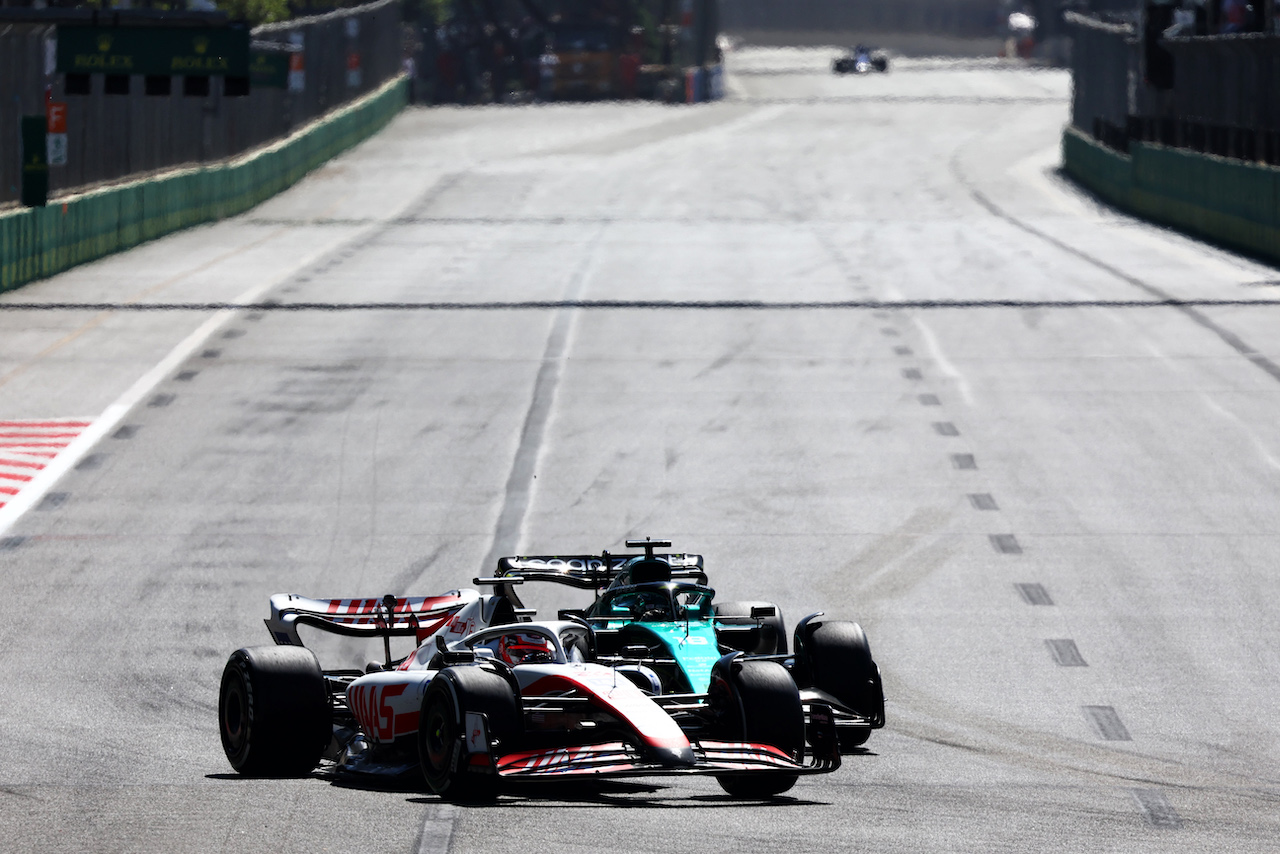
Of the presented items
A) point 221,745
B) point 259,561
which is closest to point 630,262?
point 259,561

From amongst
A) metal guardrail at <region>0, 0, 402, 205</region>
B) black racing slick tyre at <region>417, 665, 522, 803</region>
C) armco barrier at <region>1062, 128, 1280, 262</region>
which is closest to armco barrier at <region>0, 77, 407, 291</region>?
metal guardrail at <region>0, 0, 402, 205</region>

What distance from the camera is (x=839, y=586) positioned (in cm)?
1580

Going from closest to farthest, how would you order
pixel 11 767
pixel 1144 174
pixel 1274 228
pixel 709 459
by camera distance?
pixel 11 767 → pixel 709 459 → pixel 1274 228 → pixel 1144 174

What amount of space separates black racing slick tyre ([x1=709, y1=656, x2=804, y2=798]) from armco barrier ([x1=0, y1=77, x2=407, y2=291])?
2364cm

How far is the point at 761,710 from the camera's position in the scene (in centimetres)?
959

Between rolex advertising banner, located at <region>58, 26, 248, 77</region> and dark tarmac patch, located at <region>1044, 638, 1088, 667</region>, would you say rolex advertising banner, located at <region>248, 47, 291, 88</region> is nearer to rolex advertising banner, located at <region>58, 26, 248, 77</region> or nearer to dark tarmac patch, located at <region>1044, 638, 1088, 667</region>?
rolex advertising banner, located at <region>58, 26, 248, 77</region>

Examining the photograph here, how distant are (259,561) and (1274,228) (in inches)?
969

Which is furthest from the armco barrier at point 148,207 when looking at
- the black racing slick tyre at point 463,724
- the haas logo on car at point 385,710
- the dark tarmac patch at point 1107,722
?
the black racing slick tyre at point 463,724

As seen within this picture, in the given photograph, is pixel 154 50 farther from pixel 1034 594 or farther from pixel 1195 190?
pixel 1195 190

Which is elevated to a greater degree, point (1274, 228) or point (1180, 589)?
point (1274, 228)

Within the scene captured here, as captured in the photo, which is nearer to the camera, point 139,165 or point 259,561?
point 259,561

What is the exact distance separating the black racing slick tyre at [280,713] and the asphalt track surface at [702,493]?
0.14 meters

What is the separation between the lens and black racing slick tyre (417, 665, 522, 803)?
914 cm

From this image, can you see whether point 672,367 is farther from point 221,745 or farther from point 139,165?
point 139,165
